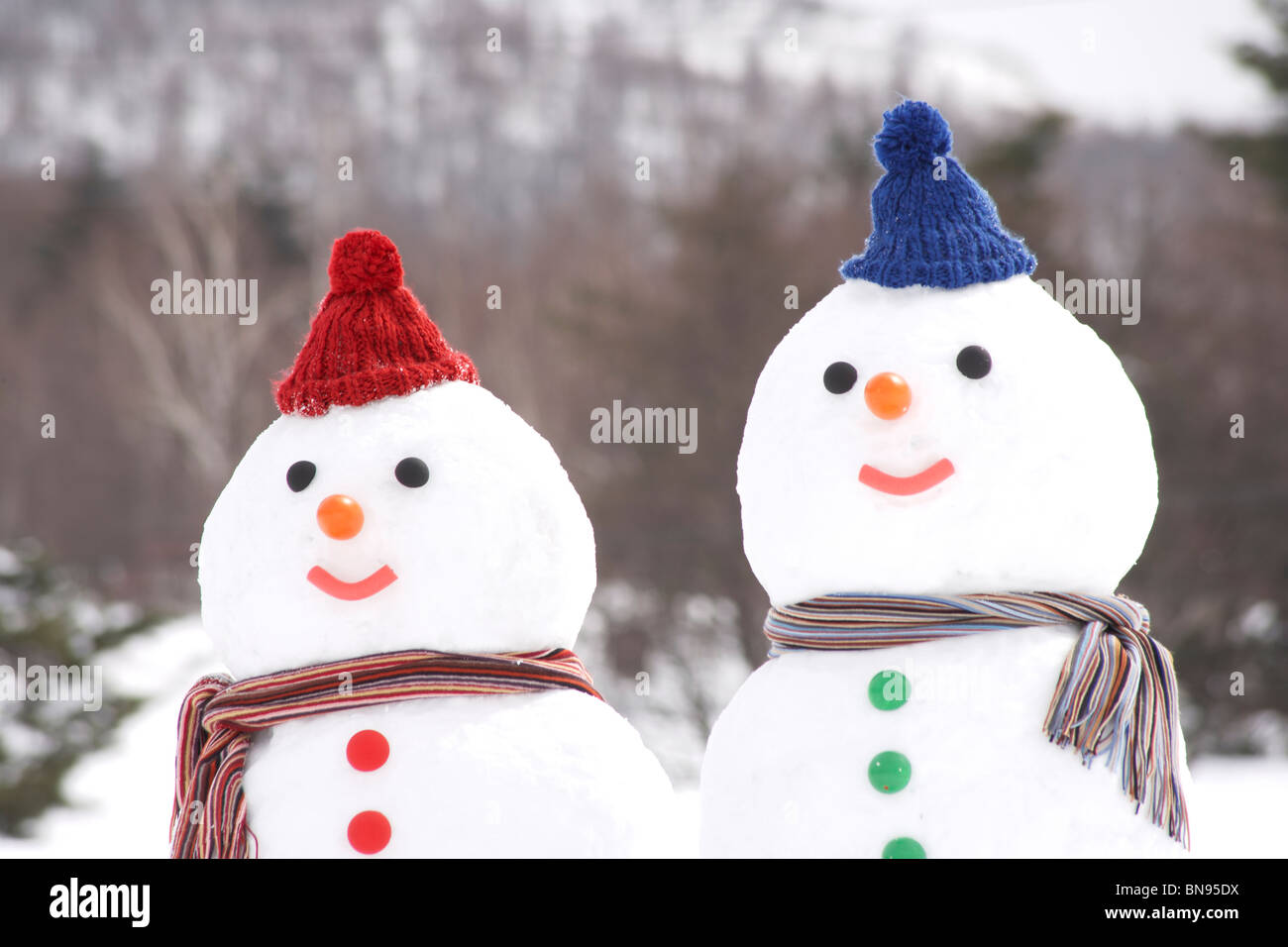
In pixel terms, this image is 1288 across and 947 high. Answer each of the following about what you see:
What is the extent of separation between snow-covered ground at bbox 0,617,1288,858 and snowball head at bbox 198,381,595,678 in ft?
8.56

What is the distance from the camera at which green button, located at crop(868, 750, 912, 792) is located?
2.70m

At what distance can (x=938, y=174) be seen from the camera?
2.98 meters

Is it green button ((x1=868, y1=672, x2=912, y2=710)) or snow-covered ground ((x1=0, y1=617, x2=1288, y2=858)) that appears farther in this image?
snow-covered ground ((x1=0, y1=617, x2=1288, y2=858))

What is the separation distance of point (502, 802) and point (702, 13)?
17.8 m

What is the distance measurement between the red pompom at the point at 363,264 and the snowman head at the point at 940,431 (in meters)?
0.84

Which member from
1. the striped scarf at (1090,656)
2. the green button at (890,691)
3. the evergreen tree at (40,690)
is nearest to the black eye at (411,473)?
the striped scarf at (1090,656)

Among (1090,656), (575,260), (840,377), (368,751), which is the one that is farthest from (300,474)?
(575,260)

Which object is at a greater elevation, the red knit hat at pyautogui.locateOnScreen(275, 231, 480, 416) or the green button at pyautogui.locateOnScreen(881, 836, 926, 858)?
the red knit hat at pyautogui.locateOnScreen(275, 231, 480, 416)

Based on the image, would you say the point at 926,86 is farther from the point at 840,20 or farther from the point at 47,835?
the point at 47,835

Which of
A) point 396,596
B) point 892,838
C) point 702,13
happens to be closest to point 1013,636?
point 892,838

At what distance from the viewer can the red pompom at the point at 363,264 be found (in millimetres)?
3029

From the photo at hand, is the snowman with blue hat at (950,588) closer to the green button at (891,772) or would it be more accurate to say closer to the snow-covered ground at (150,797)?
the green button at (891,772)

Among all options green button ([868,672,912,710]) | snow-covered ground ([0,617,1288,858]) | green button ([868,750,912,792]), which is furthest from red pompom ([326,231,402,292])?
snow-covered ground ([0,617,1288,858])

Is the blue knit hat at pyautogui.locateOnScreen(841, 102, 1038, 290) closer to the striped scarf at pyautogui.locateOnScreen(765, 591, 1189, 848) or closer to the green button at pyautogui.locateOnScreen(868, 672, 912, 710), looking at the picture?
the striped scarf at pyautogui.locateOnScreen(765, 591, 1189, 848)
